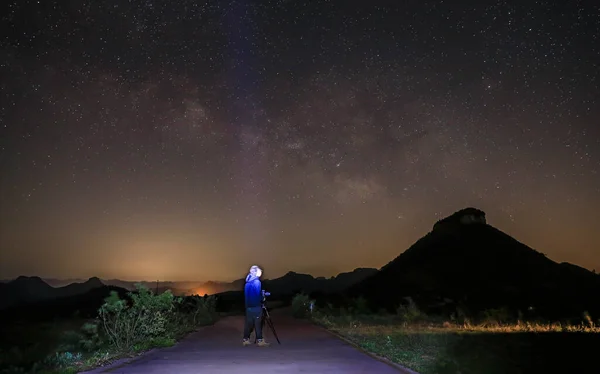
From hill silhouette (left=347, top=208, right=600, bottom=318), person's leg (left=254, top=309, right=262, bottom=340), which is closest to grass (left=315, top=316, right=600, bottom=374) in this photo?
person's leg (left=254, top=309, right=262, bottom=340)

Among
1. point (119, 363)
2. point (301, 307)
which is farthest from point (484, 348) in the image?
point (301, 307)

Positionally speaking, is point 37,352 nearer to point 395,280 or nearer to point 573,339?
point 573,339

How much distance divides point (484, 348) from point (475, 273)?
117 m

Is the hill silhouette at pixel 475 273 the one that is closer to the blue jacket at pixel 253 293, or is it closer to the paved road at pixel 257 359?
the paved road at pixel 257 359

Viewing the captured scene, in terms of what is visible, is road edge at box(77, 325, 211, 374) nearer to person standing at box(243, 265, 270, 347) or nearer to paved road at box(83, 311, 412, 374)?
paved road at box(83, 311, 412, 374)

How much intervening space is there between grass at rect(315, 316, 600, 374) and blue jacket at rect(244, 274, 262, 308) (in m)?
3.13

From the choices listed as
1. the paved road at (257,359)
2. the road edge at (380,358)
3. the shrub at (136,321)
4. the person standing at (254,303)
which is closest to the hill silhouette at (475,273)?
the road edge at (380,358)

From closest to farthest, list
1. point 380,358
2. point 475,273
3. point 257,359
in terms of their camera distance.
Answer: point 257,359 → point 380,358 → point 475,273

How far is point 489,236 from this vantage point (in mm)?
155000

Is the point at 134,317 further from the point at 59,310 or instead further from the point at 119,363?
the point at 59,310

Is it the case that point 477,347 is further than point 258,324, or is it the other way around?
point 477,347

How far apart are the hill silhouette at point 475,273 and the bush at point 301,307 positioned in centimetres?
5783

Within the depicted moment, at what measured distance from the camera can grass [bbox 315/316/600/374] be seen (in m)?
14.3

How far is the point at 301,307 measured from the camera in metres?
40.3
